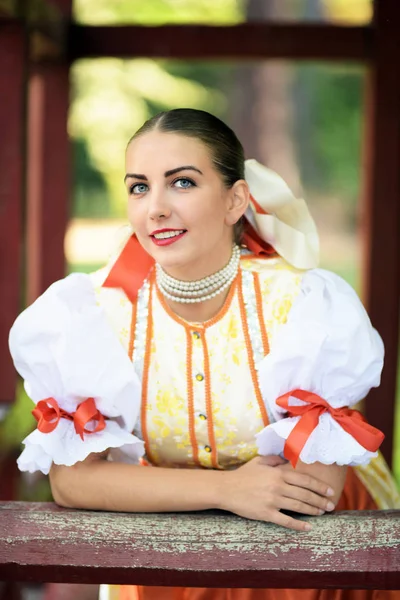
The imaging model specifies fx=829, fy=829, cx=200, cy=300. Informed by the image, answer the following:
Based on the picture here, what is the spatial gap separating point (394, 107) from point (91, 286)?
1.20 meters

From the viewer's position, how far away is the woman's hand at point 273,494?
1354 mm

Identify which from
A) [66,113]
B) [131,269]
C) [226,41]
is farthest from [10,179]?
[226,41]

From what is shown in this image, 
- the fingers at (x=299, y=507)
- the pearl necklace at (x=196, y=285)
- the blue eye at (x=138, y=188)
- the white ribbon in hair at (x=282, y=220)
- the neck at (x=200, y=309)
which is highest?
the blue eye at (x=138, y=188)

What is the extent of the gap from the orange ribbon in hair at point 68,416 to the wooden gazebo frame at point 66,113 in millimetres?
646

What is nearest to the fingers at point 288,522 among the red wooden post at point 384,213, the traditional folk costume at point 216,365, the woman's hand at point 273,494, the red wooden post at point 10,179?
the woman's hand at point 273,494

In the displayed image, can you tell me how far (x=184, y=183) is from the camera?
1.33 metres

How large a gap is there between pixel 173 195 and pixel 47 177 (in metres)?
1.18

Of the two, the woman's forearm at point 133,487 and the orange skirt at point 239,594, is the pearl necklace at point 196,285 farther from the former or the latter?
the orange skirt at point 239,594

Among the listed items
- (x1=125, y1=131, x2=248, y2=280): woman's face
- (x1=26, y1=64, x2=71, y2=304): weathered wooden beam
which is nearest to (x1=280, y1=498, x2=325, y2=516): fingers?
(x1=125, y1=131, x2=248, y2=280): woman's face

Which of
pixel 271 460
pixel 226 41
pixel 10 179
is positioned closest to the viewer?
pixel 271 460

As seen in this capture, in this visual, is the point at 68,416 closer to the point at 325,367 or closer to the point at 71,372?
the point at 71,372

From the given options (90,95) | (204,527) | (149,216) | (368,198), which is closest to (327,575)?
(204,527)

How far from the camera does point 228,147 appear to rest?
139 cm

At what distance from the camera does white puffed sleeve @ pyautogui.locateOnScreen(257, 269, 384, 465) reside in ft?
4.51
